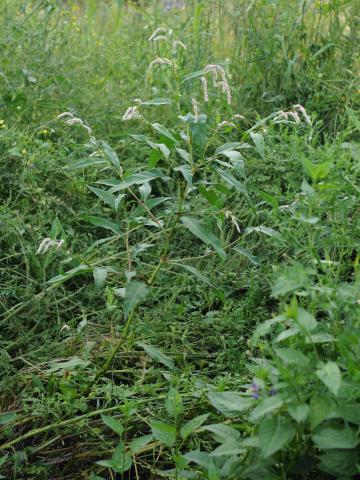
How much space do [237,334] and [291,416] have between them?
1.03m

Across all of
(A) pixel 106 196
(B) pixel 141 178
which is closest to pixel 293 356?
(B) pixel 141 178

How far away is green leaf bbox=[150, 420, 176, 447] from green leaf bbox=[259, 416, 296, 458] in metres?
0.34

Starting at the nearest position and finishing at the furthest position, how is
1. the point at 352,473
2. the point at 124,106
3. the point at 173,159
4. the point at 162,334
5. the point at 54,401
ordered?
the point at 352,473 < the point at 54,401 < the point at 162,334 < the point at 173,159 < the point at 124,106

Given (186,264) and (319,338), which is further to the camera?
(186,264)

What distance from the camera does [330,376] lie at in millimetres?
1663

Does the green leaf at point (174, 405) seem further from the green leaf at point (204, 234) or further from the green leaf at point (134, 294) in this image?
the green leaf at point (204, 234)

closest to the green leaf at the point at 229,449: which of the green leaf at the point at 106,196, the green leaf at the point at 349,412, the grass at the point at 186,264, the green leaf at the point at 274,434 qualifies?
the grass at the point at 186,264

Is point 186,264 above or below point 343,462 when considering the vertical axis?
below

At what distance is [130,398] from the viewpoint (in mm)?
2508

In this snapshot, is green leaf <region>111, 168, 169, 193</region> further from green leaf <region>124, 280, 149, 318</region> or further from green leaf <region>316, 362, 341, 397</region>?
green leaf <region>316, 362, 341, 397</region>

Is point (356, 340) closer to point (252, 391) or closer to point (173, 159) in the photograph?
point (252, 391)

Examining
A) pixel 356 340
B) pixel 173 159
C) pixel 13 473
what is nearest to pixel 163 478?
pixel 13 473

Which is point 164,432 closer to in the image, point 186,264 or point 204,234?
point 204,234

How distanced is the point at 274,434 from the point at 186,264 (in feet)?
5.07
